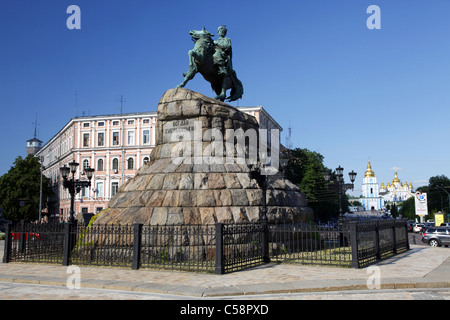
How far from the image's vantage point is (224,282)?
32.2 ft

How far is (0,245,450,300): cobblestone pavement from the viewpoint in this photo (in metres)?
8.61

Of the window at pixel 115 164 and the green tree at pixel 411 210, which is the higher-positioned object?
the window at pixel 115 164

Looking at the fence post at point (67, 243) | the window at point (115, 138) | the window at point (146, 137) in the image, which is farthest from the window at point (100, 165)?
the fence post at point (67, 243)

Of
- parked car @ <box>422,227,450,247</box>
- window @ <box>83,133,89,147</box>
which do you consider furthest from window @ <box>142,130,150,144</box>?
parked car @ <box>422,227,450,247</box>

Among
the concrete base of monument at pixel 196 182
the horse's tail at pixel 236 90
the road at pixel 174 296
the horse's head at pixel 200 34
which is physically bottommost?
the road at pixel 174 296

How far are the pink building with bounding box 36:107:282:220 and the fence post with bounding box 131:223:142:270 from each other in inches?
1985

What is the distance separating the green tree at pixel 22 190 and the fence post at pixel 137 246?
49903mm

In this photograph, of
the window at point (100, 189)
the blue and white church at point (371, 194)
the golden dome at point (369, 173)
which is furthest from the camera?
the golden dome at point (369, 173)

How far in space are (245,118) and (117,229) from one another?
772cm

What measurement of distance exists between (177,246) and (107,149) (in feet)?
179

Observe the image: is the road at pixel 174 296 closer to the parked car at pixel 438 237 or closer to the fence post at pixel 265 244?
the fence post at pixel 265 244

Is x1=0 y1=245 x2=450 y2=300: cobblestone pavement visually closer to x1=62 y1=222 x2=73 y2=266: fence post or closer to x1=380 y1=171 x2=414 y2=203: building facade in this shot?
x1=62 y1=222 x2=73 y2=266: fence post

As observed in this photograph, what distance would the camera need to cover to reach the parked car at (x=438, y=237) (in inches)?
1060
